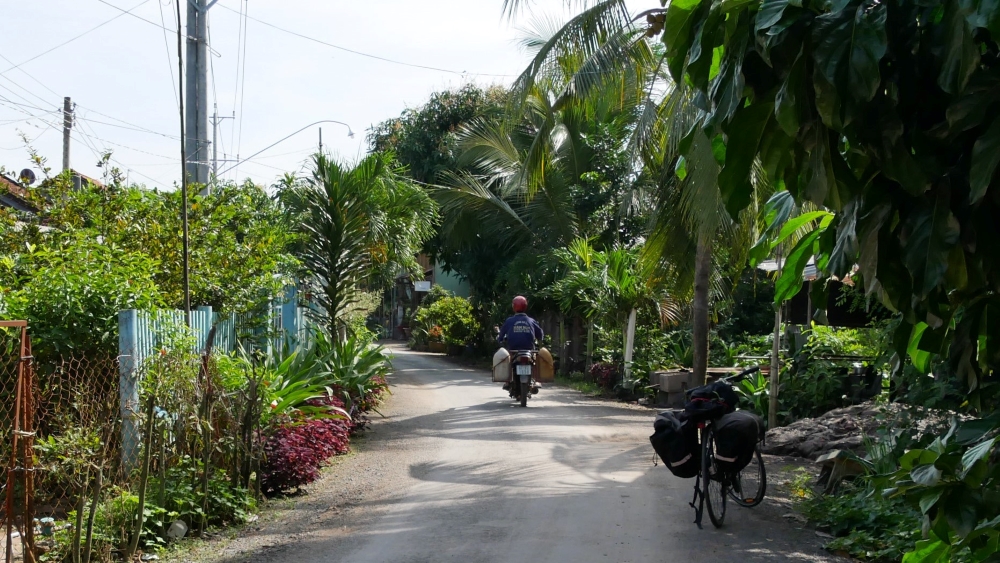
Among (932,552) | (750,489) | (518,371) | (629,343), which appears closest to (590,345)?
(629,343)

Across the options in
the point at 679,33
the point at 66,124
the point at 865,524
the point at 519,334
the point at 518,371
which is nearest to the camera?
the point at 679,33

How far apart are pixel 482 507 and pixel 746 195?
6.01 meters

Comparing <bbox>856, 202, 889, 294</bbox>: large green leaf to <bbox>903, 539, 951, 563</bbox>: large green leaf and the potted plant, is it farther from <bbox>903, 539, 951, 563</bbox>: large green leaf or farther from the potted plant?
the potted plant

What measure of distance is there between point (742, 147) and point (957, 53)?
1.76 feet

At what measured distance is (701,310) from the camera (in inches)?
554

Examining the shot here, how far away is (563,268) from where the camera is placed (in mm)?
22203

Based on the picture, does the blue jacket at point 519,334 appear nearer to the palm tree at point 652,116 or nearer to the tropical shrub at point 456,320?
the palm tree at point 652,116

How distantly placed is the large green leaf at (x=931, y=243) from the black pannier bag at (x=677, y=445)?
17.8ft

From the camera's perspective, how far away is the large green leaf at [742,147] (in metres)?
2.31

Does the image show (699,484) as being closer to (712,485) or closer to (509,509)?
(712,485)

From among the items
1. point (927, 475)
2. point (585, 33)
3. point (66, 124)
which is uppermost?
point (66, 124)

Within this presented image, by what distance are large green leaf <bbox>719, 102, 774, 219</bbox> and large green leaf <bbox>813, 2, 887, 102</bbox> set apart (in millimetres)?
238

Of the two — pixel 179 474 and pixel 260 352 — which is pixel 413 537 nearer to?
pixel 179 474

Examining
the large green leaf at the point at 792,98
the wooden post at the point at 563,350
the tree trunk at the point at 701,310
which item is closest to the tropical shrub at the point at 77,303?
the large green leaf at the point at 792,98
